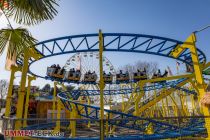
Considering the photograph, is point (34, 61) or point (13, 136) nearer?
point (13, 136)

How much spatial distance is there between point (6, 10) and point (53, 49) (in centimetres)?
675

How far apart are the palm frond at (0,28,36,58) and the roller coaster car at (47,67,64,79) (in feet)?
39.0

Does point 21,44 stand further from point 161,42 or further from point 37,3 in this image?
point 161,42

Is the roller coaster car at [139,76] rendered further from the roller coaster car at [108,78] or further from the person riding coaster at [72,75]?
the person riding coaster at [72,75]

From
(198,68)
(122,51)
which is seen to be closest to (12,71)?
(122,51)

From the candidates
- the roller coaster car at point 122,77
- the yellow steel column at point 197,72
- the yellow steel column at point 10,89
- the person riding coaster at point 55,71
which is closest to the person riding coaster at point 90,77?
the roller coaster car at point 122,77

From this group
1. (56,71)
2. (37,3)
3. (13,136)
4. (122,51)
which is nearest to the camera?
(37,3)

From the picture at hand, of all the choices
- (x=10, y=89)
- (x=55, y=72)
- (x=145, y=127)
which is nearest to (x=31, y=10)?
(x=10, y=89)

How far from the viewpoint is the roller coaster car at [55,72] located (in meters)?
15.9

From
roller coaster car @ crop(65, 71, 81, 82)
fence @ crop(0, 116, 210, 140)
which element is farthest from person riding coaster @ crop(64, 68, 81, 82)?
fence @ crop(0, 116, 210, 140)

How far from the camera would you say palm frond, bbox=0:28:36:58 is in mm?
4141

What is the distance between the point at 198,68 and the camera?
9.48 metres

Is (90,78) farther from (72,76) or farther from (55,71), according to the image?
(55,71)

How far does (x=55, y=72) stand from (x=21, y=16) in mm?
12618
